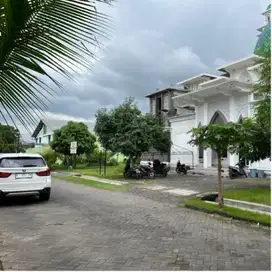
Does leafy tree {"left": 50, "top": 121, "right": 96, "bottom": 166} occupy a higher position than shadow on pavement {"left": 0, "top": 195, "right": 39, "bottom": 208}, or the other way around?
leafy tree {"left": 50, "top": 121, "right": 96, "bottom": 166}

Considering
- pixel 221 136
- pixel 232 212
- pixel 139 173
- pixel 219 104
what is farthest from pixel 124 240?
pixel 219 104

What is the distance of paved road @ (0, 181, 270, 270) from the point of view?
4.93 m

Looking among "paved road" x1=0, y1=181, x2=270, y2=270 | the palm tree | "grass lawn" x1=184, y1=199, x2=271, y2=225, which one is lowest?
"paved road" x1=0, y1=181, x2=270, y2=270

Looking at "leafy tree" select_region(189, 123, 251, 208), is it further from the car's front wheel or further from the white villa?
the white villa

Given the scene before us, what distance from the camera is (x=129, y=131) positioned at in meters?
20.3

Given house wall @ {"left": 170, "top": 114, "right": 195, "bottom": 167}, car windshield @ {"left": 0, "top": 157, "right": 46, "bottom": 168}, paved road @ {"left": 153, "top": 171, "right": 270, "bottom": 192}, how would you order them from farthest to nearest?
house wall @ {"left": 170, "top": 114, "right": 195, "bottom": 167}
paved road @ {"left": 153, "top": 171, "right": 270, "bottom": 192}
car windshield @ {"left": 0, "top": 157, "right": 46, "bottom": 168}

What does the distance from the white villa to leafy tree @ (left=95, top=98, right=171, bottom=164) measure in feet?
13.6

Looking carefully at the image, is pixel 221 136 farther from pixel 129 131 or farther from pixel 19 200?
pixel 129 131

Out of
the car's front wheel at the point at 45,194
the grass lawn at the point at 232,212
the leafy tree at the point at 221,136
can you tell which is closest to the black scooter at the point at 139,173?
the car's front wheel at the point at 45,194

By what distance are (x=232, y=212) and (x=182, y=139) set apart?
2020 cm

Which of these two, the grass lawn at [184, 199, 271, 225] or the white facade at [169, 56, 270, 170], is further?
the white facade at [169, 56, 270, 170]

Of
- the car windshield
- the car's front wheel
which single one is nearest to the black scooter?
the car's front wheel

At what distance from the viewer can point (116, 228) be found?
7207 mm

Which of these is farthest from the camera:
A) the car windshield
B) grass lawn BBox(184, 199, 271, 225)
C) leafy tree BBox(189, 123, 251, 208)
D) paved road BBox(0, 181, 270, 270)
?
the car windshield
